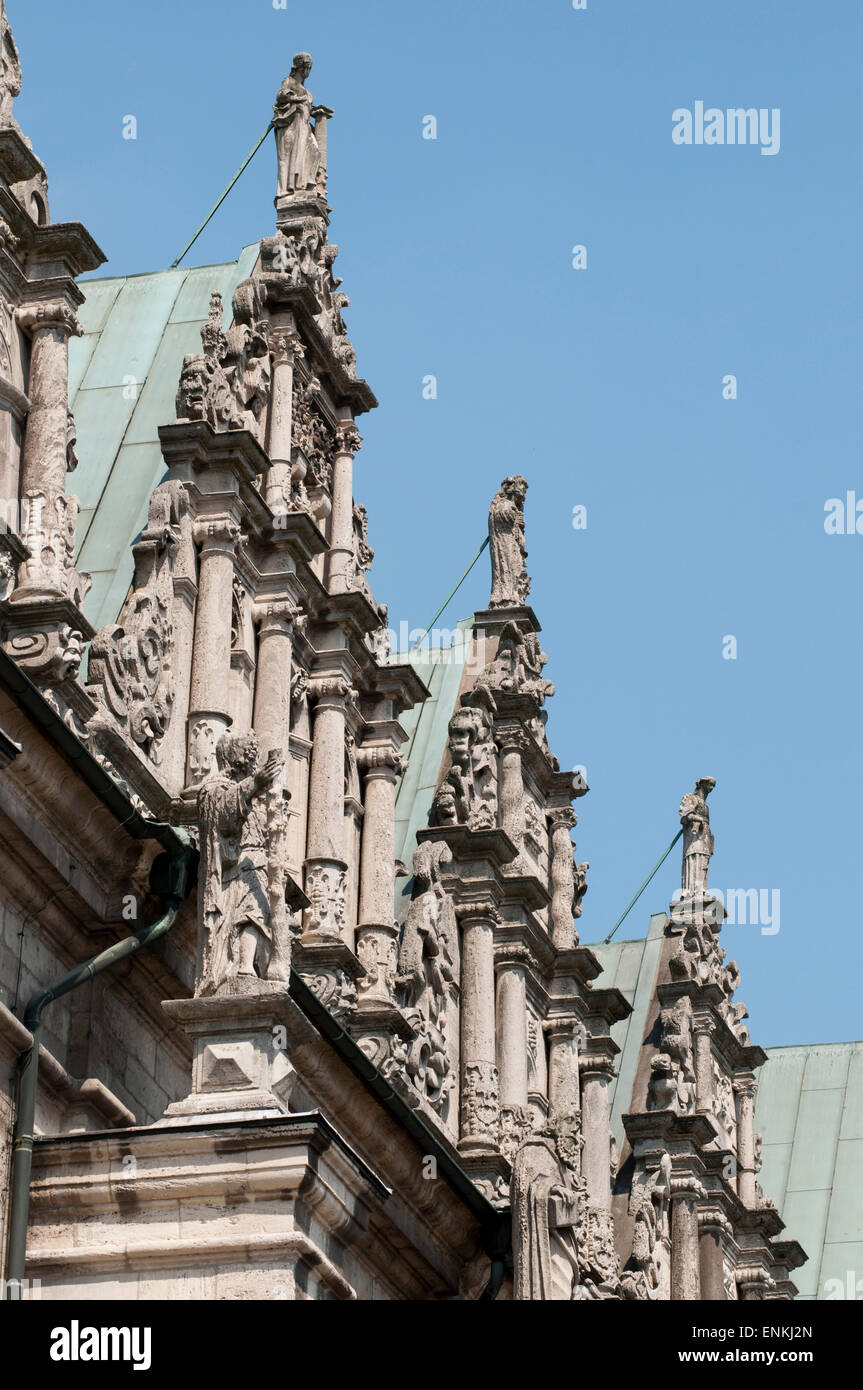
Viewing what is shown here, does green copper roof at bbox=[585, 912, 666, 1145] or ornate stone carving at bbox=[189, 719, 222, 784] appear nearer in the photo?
ornate stone carving at bbox=[189, 719, 222, 784]

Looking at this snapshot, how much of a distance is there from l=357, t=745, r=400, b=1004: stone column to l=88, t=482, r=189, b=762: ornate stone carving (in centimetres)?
380

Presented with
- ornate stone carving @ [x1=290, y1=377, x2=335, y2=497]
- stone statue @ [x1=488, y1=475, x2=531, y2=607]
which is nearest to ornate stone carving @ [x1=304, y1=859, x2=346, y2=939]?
ornate stone carving @ [x1=290, y1=377, x2=335, y2=497]

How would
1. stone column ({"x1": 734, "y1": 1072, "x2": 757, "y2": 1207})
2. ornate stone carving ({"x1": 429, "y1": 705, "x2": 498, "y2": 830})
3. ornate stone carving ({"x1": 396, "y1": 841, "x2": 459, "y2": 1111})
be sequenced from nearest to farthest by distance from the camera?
ornate stone carving ({"x1": 396, "y1": 841, "x2": 459, "y2": 1111}) < ornate stone carving ({"x1": 429, "y1": 705, "x2": 498, "y2": 830}) < stone column ({"x1": 734, "y1": 1072, "x2": 757, "y2": 1207})

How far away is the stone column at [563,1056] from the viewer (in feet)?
100

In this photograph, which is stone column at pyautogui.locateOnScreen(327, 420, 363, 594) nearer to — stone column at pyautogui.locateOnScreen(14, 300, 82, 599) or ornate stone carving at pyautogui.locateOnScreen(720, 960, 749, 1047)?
stone column at pyautogui.locateOnScreen(14, 300, 82, 599)

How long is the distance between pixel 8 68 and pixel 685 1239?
18320 millimetres

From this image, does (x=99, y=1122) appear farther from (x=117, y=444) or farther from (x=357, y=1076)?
(x=117, y=444)

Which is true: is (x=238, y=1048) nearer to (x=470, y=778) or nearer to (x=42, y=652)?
(x=42, y=652)

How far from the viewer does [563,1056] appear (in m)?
31.0

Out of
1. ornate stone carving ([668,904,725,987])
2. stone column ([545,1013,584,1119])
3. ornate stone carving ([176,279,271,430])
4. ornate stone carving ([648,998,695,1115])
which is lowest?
stone column ([545,1013,584,1119])

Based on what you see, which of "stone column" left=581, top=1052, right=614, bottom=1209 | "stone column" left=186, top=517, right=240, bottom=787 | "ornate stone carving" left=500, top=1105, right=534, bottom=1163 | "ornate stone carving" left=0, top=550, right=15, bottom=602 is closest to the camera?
"ornate stone carving" left=0, top=550, right=15, bottom=602

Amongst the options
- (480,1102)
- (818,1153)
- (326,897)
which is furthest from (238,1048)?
(818,1153)

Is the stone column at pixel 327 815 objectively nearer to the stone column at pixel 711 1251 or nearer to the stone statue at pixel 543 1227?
the stone statue at pixel 543 1227

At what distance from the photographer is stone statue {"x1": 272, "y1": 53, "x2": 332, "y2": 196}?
91.6ft
